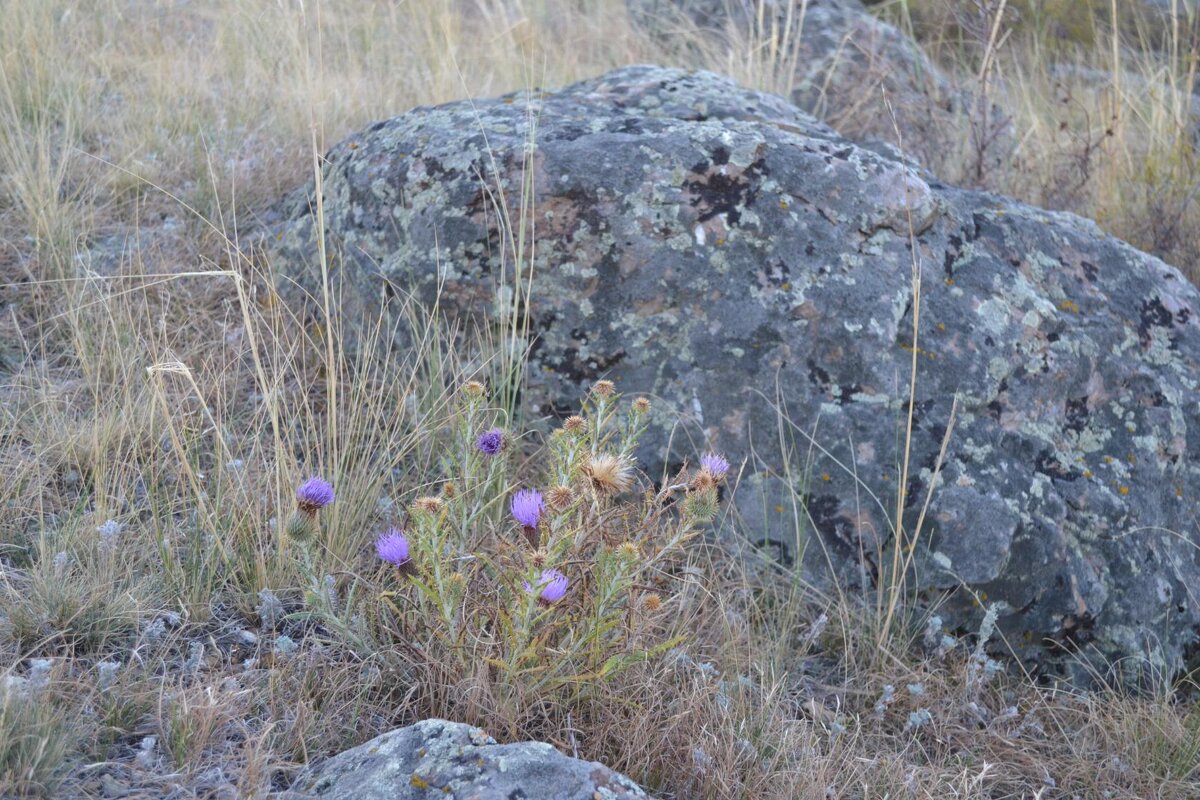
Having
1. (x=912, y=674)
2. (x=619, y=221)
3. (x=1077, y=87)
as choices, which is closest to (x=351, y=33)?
(x=619, y=221)

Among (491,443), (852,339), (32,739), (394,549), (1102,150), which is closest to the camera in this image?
(32,739)

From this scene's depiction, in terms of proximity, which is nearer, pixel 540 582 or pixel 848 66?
pixel 540 582

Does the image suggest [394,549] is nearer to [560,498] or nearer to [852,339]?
[560,498]

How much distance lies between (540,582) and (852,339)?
46.7 inches

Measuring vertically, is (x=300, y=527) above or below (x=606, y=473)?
below

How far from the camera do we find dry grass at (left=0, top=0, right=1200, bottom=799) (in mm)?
1688

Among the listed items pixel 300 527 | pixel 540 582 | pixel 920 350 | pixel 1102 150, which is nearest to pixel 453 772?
pixel 540 582

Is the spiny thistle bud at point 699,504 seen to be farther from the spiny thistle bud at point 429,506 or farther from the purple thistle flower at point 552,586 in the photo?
→ the spiny thistle bud at point 429,506

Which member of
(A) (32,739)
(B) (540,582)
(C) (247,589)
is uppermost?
(B) (540,582)

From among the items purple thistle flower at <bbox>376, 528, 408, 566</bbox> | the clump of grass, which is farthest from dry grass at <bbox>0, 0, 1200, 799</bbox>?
purple thistle flower at <bbox>376, 528, 408, 566</bbox>

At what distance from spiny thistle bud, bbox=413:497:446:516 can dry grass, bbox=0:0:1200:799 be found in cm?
36

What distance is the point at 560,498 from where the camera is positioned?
1613 millimetres

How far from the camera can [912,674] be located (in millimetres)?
2186

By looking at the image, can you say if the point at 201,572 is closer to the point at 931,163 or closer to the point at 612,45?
the point at 931,163
